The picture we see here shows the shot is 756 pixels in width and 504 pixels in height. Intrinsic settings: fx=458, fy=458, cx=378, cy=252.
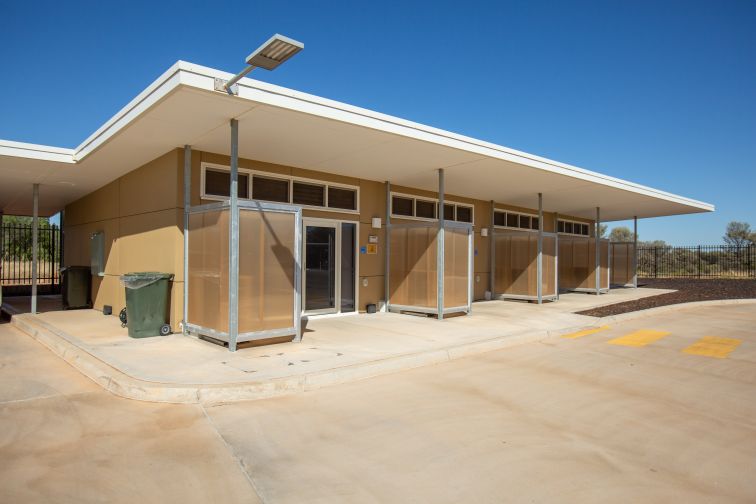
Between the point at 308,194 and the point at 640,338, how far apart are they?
288 inches

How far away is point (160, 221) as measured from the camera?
Answer: 862cm

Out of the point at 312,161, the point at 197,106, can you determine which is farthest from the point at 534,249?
the point at 197,106

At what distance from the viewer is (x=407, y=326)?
9180 millimetres

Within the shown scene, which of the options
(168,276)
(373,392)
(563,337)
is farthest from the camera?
(563,337)

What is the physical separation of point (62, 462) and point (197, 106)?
4.27m

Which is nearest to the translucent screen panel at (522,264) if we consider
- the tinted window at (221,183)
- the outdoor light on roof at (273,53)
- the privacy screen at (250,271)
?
the tinted window at (221,183)

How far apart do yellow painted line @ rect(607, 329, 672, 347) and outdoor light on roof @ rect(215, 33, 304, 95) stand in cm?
728

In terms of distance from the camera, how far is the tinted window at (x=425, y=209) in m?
12.6

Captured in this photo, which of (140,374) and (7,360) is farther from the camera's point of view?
(7,360)

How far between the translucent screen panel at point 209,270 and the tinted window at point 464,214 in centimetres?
843

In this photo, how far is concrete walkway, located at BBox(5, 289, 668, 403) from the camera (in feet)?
16.4

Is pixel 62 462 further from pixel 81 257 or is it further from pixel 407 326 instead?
pixel 81 257

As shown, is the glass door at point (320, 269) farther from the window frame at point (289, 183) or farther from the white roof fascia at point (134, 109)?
the white roof fascia at point (134, 109)

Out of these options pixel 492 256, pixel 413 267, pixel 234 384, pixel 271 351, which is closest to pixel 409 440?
pixel 234 384
